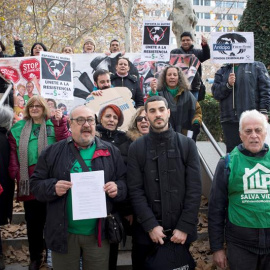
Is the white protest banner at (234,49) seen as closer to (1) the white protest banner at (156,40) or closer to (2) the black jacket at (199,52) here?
(1) the white protest banner at (156,40)

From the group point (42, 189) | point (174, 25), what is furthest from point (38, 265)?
point (174, 25)

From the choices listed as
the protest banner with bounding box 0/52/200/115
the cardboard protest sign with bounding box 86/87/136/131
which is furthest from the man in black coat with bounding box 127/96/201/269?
the protest banner with bounding box 0/52/200/115

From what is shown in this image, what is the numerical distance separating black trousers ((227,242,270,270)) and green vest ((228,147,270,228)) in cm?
22

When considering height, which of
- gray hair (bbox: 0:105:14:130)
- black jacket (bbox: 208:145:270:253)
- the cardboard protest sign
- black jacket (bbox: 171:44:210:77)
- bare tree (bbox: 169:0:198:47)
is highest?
bare tree (bbox: 169:0:198:47)

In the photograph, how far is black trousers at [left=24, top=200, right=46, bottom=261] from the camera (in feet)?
12.7

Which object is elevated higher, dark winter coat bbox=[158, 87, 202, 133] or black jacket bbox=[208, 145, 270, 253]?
dark winter coat bbox=[158, 87, 202, 133]

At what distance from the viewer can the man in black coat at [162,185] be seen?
2.97 meters

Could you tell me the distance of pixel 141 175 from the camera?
310 cm

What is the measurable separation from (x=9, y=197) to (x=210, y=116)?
5.41m

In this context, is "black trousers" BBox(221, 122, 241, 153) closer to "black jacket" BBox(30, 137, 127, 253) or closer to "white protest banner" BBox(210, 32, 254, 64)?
"white protest banner" BBox(210, 32, 254, 64)

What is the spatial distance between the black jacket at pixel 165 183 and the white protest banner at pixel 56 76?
198 centimetres

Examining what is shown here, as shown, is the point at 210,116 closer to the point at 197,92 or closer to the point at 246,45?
the point at 197,92

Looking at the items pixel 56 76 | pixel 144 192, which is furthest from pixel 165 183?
pixel 56 76

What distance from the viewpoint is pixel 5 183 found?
3.86m
